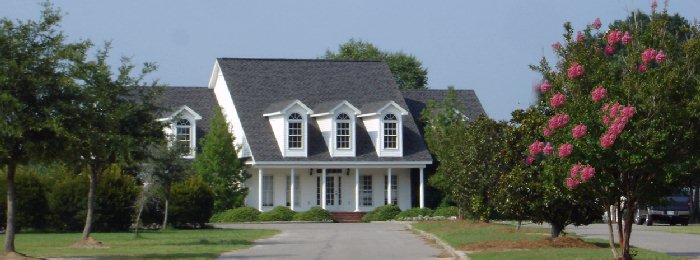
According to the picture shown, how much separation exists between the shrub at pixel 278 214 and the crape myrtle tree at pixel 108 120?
22.0 m

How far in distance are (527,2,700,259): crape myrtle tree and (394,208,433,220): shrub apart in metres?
37.7

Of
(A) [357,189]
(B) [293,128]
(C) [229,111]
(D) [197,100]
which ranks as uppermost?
(D) [197,100]

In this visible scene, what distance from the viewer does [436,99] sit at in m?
69.7

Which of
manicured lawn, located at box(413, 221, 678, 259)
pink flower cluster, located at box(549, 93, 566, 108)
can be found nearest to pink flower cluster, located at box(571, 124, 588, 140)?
pink flower cluster, located at box(549, 93, 566, 108)

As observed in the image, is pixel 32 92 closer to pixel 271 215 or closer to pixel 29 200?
pixel 29 200

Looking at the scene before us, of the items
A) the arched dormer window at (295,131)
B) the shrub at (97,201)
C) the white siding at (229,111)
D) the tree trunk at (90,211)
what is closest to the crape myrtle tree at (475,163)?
the tree trunk at (90,211)

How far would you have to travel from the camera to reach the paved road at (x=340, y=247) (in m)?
28.3

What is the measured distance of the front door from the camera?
62.6 m

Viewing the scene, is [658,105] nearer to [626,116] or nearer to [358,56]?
[626,116]

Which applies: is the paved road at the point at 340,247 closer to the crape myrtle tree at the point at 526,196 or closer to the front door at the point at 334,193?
the crape myrtle tree at the point at 526,196

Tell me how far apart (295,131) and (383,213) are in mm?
6295

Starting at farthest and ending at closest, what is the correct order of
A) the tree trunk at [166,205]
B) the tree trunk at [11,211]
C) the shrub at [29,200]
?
1. the tree trunk at [166,205]
2. the shrub at [29,200]
3. the tree trunk at [11,211]

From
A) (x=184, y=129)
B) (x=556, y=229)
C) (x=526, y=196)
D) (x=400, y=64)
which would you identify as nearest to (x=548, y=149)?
(x=526, y=196)

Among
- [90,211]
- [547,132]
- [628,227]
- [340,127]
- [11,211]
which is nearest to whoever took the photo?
[547,132]
